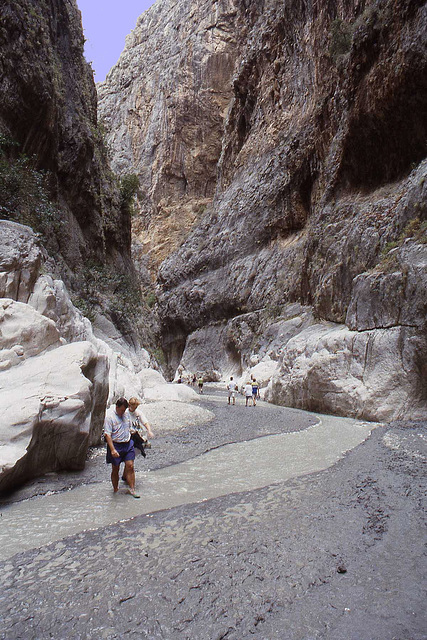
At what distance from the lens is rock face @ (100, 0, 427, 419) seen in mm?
13195

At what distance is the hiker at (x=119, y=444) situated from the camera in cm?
584

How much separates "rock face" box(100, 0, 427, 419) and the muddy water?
14.2 ft

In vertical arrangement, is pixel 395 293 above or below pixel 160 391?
above

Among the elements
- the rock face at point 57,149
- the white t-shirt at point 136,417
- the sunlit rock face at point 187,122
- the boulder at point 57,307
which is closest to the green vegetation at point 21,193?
the rock face at point 57,149

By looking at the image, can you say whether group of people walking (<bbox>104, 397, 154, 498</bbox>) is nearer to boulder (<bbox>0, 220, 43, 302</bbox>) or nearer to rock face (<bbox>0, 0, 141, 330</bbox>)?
boulder (<bbox>0, 220, 43, 302</bbox>)

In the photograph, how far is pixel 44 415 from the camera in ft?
19.9

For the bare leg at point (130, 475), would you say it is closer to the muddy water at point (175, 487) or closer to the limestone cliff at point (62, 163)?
the muddy water at point (175, 487)

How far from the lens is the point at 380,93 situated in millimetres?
20188

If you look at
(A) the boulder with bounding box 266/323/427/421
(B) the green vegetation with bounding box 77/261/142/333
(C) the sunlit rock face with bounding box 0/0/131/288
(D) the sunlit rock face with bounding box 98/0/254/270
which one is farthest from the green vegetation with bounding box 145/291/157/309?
(A) the boulder with bounding box 266/323/427/421

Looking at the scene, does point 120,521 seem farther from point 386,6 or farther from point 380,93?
point 386,6

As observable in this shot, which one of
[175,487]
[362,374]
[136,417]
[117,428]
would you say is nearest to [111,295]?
[362,374]

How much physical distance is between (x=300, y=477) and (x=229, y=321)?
3226 cm

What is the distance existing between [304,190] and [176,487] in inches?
1246

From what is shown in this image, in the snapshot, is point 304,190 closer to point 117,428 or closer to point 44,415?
point 117,428
